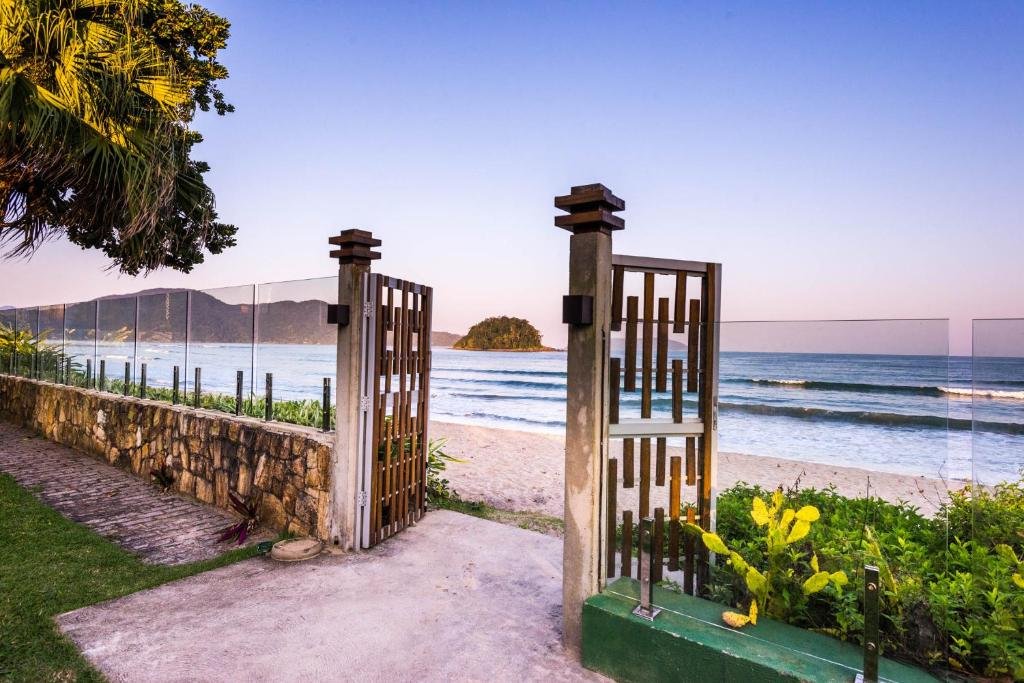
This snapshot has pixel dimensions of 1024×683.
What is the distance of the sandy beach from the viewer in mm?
2635

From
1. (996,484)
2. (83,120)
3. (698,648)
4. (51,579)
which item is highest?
(83,120)

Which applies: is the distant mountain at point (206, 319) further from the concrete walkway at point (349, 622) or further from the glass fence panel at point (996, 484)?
the glass fence panel at point (996, 484)

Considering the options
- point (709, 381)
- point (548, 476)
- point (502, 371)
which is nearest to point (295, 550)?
point (709, 381)

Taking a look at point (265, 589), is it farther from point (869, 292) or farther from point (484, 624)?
point (869, 292)

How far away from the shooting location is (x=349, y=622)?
9.93 ft

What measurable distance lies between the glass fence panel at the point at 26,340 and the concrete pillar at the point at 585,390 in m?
12.1

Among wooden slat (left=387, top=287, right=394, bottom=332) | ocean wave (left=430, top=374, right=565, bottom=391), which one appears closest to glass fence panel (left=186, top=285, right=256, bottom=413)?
wooden slat (left=387, top=287, right=394, bottom=332)

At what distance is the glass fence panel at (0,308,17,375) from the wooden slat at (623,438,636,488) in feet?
45.0

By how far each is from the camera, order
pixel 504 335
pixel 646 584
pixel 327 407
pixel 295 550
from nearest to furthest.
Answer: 1. pixel 646 584
2. pixel 295 550
3. pixel 327 407
4. pixel 504 335

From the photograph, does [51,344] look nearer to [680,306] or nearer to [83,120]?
[83,120]

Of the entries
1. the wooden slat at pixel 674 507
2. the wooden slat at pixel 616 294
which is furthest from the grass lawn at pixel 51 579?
the wooden slat at pixel 616 294

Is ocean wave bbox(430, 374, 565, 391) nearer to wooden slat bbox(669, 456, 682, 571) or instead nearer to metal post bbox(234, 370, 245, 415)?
metal post bbox(234, 370, 245, 415)

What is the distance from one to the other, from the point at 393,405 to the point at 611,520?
8.02 feet

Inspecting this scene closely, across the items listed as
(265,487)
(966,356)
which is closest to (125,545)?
(265,487)
